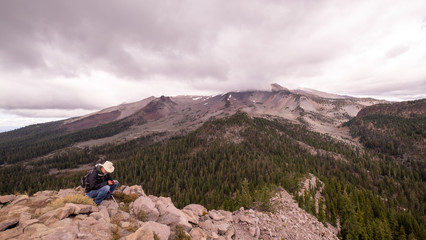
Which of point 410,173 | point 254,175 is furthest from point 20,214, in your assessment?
point 410,173

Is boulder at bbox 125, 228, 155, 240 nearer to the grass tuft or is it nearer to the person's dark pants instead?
the grass tuft

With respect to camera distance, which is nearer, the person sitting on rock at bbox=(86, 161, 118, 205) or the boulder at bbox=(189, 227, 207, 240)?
the boulder at bbox=(189, 227, 207, 240)

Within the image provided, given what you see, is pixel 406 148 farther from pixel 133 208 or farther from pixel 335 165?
pixel 133 208

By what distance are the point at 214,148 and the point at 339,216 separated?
137837mm

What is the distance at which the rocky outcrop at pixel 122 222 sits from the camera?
10.6m

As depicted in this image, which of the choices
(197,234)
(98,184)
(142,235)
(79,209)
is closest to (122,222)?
(142,235)

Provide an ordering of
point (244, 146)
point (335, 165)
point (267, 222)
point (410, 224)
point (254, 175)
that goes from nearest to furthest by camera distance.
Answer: point (267, 222) → point (410, 224) → point (254, 175) → point (335, 165) → point (244, 146)

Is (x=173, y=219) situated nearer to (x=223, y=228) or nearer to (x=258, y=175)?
(x=223, y=228)

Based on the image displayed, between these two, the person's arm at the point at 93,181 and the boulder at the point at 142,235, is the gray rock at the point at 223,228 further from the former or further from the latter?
the person's arm at the point at 93,181

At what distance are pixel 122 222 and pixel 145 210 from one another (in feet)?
9.12

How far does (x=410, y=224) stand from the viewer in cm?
6259

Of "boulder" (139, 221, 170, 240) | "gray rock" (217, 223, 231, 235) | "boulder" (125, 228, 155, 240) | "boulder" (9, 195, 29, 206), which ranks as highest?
"boulder" (9, 195, 29, 206)

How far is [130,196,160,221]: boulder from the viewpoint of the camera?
15.1m

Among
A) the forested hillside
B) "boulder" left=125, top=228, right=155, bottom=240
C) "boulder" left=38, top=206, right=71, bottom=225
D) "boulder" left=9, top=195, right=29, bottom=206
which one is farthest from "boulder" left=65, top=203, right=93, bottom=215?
the forested hillside
